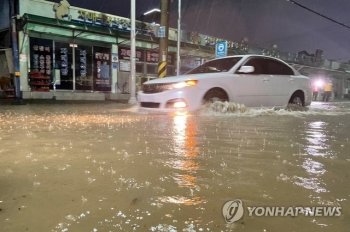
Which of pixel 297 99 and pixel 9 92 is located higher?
pixel 9 92

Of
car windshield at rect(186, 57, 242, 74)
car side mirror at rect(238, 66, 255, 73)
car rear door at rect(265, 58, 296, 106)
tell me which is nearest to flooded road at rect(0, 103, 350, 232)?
car side mirror at rect(238, 66, 255, 73)

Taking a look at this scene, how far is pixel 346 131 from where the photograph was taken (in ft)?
14.3

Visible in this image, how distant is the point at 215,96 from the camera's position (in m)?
5.98

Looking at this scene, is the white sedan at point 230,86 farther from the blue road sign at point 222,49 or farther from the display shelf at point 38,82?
the display shelf at point 38,82

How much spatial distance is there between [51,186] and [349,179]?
218 cm

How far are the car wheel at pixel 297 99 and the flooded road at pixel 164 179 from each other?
3.70m

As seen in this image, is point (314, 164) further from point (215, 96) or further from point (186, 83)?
point (215, 96)

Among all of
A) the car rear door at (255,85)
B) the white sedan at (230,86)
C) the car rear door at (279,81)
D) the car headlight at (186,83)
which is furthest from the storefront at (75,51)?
the car rear door at (279,81)

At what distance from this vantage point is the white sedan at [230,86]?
566 cm

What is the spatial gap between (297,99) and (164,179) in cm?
651

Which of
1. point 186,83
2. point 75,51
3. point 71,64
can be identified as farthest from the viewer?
point 75,51

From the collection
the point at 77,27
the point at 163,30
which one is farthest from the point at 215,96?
the point at 77,27

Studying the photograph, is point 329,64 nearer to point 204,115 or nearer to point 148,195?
point 204,115

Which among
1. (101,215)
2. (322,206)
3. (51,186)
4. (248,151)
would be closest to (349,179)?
(322,206)
